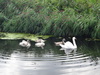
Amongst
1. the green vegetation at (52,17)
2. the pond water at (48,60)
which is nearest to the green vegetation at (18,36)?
the green vegetation at (52,17)

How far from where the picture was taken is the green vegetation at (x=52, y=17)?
19.3 meters

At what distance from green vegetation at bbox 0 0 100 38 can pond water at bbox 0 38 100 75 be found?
2.62 metres

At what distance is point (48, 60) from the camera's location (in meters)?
13.2

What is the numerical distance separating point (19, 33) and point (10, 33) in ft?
2.13

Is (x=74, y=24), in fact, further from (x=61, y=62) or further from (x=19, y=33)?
(x=61, y=62)

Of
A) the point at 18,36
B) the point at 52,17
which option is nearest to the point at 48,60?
the point at 18,36

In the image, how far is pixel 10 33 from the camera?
67.4 feet

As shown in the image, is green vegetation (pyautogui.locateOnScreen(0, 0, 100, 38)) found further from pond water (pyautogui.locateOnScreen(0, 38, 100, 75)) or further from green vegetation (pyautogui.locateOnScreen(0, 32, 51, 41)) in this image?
pond water (pyautogui.locateOnScreen(0, 38, 100, 75))

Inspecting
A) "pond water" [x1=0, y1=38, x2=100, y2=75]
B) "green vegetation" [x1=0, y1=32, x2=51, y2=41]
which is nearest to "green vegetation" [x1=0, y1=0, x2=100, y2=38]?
"green vegetation" [x1=0, y1=32, x2=51, y2=41]

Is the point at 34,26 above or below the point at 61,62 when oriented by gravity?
above

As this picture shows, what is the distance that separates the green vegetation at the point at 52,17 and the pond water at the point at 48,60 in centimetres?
262

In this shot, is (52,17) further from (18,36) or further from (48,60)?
(48,60)

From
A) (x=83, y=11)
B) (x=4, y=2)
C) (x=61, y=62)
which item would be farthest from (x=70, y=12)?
(x=61, y=62)

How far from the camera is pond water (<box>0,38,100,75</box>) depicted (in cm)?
1172
